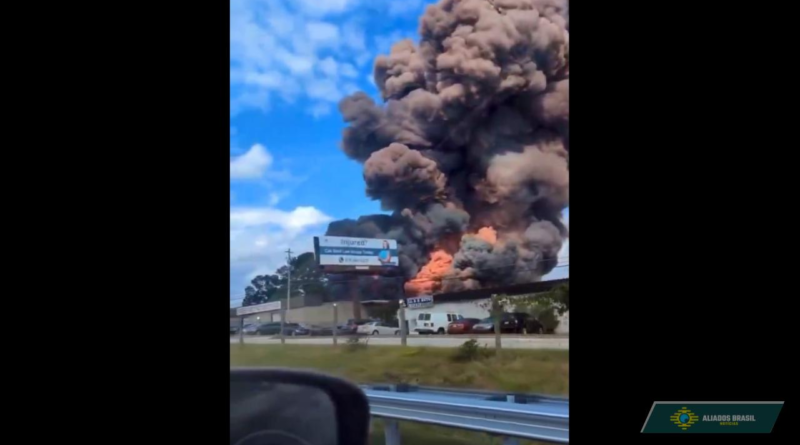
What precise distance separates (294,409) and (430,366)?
13.8 inches

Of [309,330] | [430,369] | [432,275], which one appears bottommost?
[430,369]

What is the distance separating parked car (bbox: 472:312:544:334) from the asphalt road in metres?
0.02

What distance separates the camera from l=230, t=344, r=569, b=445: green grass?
1.45m

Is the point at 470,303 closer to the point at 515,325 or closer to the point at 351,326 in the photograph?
the point at 515,325

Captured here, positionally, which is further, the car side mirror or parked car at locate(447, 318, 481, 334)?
parked car at locate(447, 318, 481, 334)

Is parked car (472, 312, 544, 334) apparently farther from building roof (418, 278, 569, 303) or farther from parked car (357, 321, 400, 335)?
parked car (357, 321, 400, 335)

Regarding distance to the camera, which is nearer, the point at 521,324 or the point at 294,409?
the point at 294,409

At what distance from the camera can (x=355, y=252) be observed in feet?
4.97

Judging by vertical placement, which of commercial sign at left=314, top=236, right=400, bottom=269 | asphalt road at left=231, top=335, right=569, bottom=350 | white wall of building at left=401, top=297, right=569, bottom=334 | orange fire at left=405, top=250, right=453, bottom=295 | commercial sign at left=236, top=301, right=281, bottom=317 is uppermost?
commercial sign at left=314, top=236, right=400, bottom=269

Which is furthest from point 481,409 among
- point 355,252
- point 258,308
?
point 258,308
